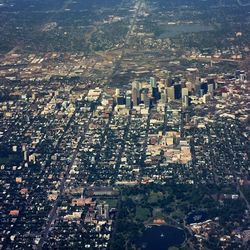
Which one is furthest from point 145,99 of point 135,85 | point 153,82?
point 153,82

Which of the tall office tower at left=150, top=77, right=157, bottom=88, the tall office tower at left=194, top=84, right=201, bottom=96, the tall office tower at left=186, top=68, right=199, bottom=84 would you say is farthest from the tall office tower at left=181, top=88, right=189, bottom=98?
the tall office tower at left=150, top=77, right=157, bottom=88

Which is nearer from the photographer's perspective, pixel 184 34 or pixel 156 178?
pixel 156 178

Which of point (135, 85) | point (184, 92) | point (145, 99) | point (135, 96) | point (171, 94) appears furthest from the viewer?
point (135, 85)

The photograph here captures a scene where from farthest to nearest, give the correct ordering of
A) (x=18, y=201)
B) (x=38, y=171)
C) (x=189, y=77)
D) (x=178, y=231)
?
(x=189, y=77) → (x=38, y=171) → (x=18, y=201) → (x=178, y=231)

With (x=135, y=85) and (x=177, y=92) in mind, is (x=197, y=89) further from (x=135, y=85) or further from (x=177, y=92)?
(x=135, y=85)

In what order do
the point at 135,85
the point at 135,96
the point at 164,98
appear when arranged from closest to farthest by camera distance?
the point at 135,96, the point at 164,98, the point at 135,85

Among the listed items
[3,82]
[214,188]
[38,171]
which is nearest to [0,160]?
[38,171]

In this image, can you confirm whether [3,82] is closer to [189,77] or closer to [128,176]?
[189,77]

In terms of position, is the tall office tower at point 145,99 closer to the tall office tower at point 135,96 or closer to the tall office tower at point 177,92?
the tall office tower at point 135,96

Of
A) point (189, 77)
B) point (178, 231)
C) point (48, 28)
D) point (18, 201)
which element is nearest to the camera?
point (178, 231)
